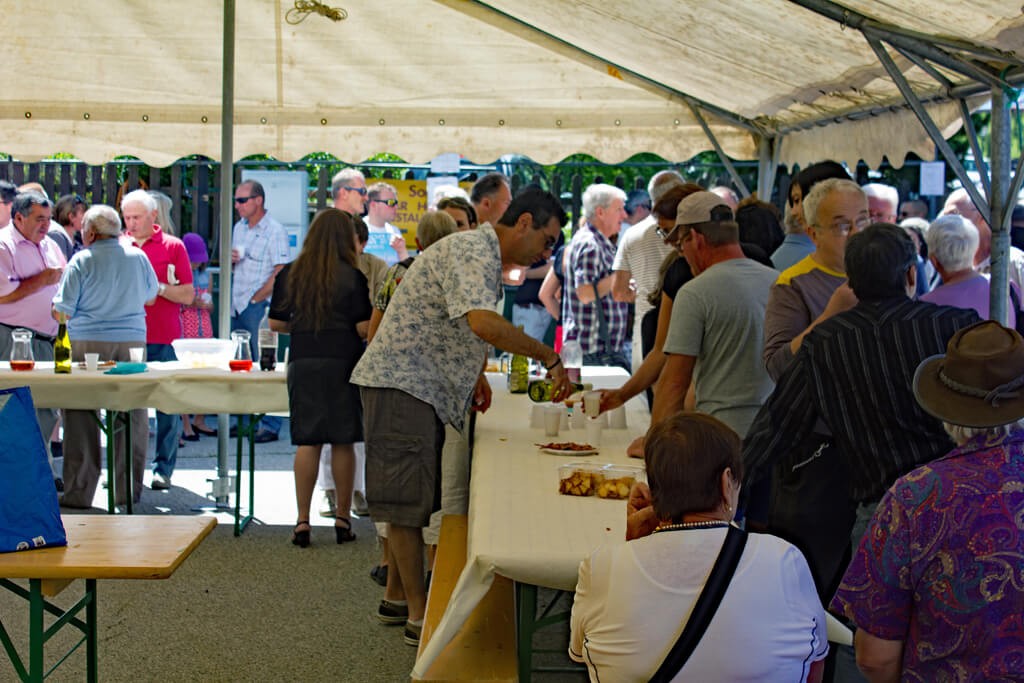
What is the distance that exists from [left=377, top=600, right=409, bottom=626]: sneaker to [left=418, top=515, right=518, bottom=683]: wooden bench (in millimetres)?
1220

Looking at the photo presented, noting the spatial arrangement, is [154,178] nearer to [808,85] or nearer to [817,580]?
[808,85]

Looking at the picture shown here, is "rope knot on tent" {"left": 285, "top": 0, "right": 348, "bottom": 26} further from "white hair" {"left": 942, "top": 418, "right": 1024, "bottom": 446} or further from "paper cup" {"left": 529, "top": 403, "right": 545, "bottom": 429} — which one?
"white hair" {"left": 942, "top": 418, "right": 1024, "bottom": 446}

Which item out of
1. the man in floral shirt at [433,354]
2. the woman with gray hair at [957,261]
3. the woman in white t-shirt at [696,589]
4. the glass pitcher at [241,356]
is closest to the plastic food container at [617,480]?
the man in floral shirt at [433,354]

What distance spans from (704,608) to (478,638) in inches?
38.4

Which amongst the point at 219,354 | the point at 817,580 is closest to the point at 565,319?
the point at 219,354

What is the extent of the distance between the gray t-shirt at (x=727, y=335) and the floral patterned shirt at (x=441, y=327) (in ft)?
1.99

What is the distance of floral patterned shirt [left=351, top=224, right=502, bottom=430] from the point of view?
12.0 ft

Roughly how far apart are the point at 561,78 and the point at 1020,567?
560 centimetres

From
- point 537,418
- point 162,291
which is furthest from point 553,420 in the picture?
point 162,291

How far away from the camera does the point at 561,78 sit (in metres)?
7.12

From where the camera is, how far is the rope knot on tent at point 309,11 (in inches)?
271

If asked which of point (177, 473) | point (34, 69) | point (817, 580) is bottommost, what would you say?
point (177, 473)

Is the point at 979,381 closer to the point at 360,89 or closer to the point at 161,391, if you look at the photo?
the point at 161,391

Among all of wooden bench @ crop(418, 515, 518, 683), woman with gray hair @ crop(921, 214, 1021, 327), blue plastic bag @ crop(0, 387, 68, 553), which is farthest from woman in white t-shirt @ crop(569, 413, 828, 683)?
woman with gray hair @ crop(921, 214, 1021, 327)
